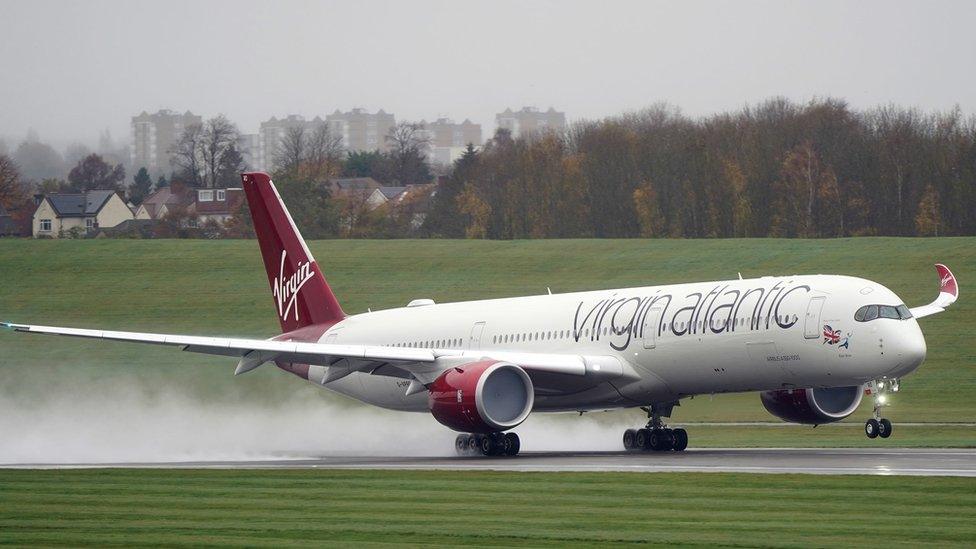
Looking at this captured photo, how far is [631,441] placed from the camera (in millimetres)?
42188

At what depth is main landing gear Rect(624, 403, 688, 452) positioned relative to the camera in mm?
41625

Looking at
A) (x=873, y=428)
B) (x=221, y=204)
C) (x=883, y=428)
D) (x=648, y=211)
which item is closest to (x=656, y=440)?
(x=873, y=428)

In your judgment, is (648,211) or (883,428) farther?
(648,211)

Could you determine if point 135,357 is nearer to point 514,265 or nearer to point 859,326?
point 514,265

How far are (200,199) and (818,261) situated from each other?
271 feet

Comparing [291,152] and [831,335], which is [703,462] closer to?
[831,335]

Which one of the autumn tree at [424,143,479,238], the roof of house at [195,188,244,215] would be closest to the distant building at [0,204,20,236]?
the roof of house at [195,188,244,215]

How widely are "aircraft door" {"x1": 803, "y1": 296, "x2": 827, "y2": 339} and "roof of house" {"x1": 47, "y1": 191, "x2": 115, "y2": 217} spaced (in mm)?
131097

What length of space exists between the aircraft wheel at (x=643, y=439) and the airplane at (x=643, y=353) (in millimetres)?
27

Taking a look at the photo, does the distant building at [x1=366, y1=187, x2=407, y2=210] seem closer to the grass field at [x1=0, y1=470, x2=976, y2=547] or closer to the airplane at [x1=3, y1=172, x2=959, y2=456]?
the airplane at [x1=3, y1=172, x2=959, y2=456]

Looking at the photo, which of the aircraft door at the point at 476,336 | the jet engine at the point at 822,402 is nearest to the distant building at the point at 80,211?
the aircraft door at the point at 476,336

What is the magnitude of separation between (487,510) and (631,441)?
57.0ft

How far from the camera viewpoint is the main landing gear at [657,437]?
137 ft

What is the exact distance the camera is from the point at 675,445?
41.6 metres
